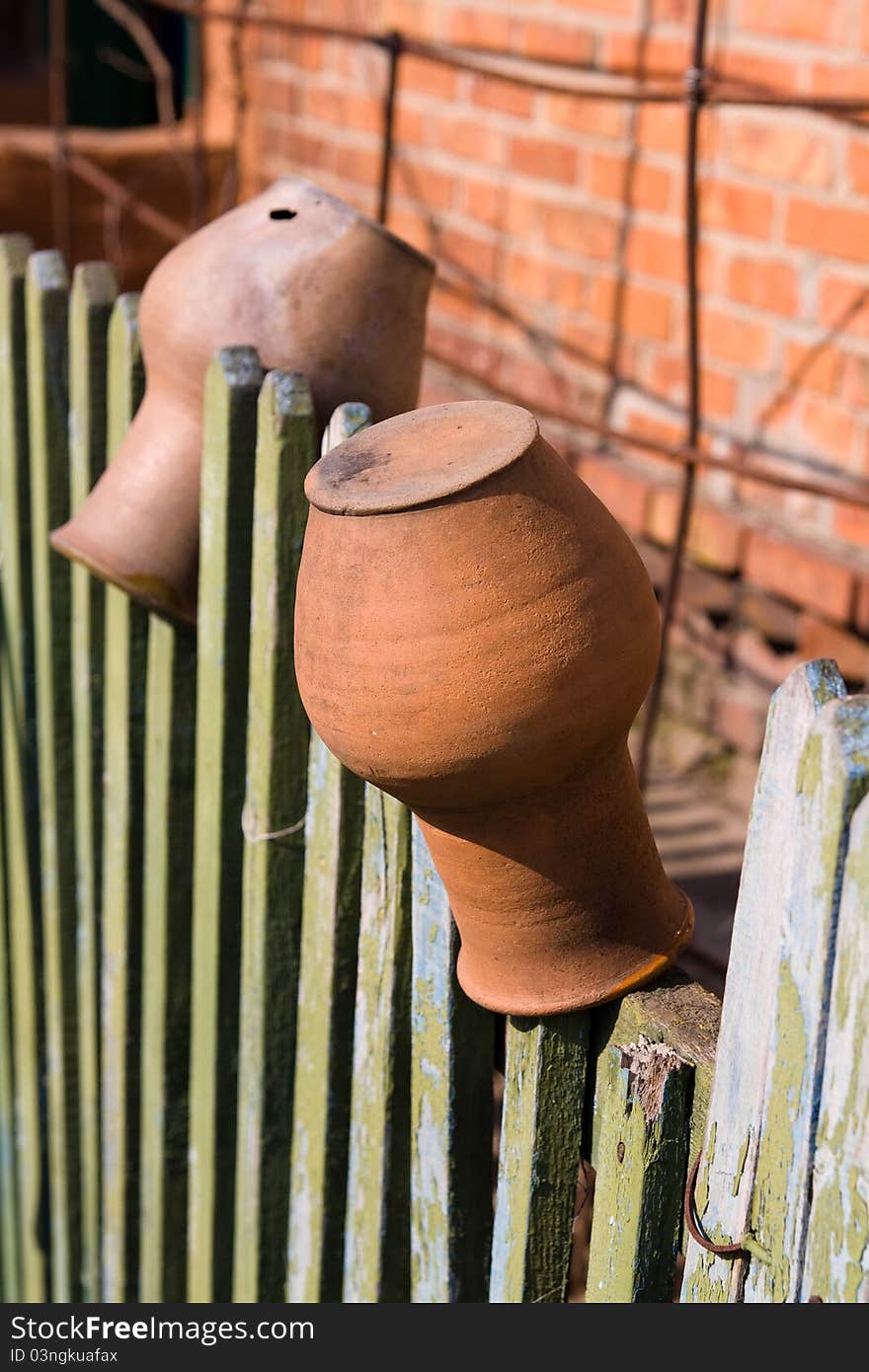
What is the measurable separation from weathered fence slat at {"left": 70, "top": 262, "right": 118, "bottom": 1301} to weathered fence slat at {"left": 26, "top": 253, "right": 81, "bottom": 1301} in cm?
2

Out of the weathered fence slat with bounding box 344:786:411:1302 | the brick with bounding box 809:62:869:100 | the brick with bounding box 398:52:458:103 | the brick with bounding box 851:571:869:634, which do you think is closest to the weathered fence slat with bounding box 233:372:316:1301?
the weathered fence slat with bounding box 344:786:411:1302

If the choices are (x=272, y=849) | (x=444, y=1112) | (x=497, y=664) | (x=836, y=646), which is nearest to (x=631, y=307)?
(x=836, y=646)

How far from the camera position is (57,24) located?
382 cm

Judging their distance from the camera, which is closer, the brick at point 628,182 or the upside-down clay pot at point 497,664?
the upside-down clay pot at point 497,664

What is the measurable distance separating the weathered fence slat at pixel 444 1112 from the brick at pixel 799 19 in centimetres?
180

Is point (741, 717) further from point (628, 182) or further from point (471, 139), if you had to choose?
point (471, 139)

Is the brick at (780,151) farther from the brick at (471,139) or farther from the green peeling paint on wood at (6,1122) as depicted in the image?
the green peeling paint on wood at (6,1122)

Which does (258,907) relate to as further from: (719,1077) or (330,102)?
(330,102)

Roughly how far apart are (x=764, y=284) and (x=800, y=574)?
523 mm

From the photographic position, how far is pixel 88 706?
1931mm

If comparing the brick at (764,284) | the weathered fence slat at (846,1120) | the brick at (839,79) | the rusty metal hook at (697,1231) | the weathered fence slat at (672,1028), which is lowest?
the rusty metal hook at (697,1231)

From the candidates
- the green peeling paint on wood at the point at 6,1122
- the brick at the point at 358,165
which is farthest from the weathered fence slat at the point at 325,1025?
the brick at the point at 358,165

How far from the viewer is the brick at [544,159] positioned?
3072 millimetres

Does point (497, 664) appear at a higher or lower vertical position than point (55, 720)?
higher
